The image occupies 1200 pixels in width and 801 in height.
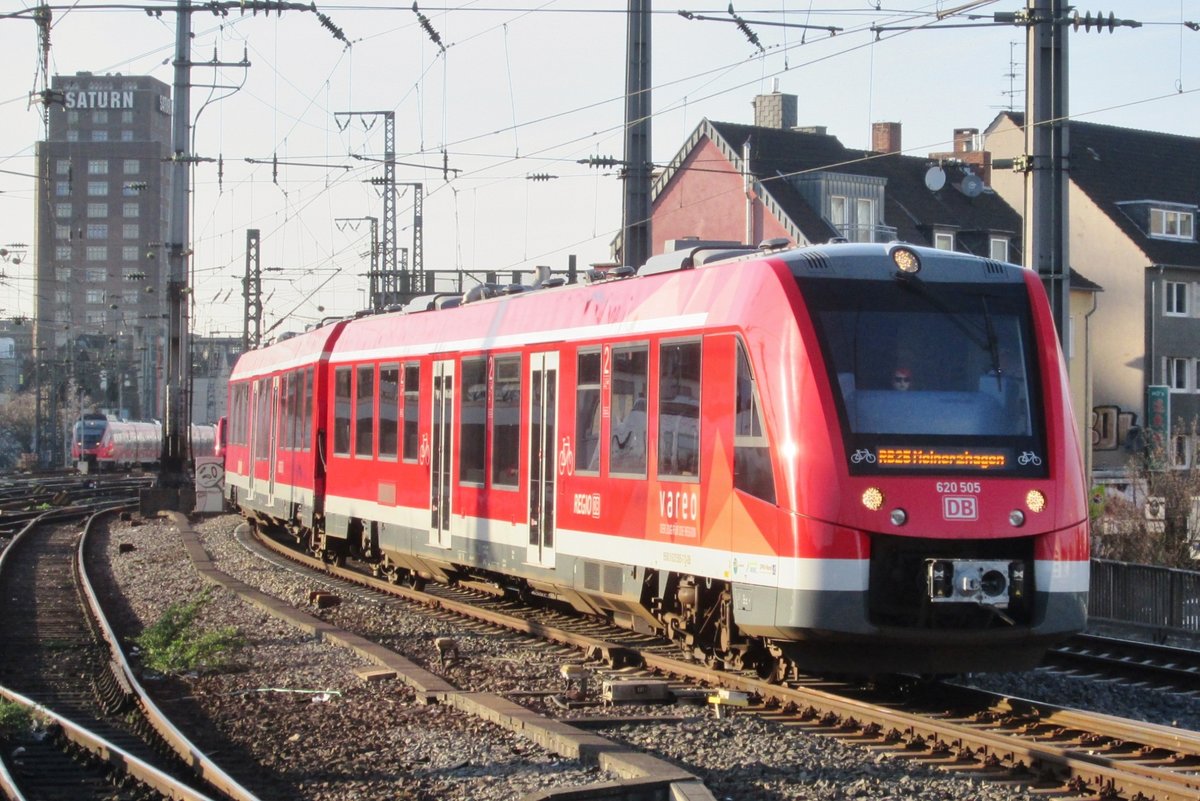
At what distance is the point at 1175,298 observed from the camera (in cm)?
5047

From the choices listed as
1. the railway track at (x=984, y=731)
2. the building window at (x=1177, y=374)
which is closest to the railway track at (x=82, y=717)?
the railway track at (x=984, y=731)

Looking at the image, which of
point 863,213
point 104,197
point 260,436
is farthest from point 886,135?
point 104,197

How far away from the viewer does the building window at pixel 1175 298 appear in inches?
1976

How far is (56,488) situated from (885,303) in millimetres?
45678

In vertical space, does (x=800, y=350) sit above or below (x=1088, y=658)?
above

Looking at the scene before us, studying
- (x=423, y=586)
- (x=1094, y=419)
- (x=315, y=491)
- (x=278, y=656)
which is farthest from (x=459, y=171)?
(x=278, y=656)

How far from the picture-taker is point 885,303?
10.6 metres

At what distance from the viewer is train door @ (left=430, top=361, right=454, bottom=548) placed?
16531 millimetres

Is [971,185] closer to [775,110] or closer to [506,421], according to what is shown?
[775,110]

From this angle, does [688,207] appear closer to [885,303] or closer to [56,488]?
[56,488]

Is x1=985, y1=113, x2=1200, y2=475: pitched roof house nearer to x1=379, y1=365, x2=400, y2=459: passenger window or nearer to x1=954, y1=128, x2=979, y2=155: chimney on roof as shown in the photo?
x1=954, y1=128, x2=979, y2=155: chimney on roof

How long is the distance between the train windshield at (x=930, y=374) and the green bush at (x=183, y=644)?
5.57m

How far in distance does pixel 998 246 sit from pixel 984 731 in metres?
42.9

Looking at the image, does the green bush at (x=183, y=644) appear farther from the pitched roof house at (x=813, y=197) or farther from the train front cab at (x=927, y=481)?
the pitched roof house at (x=813, y=197)
